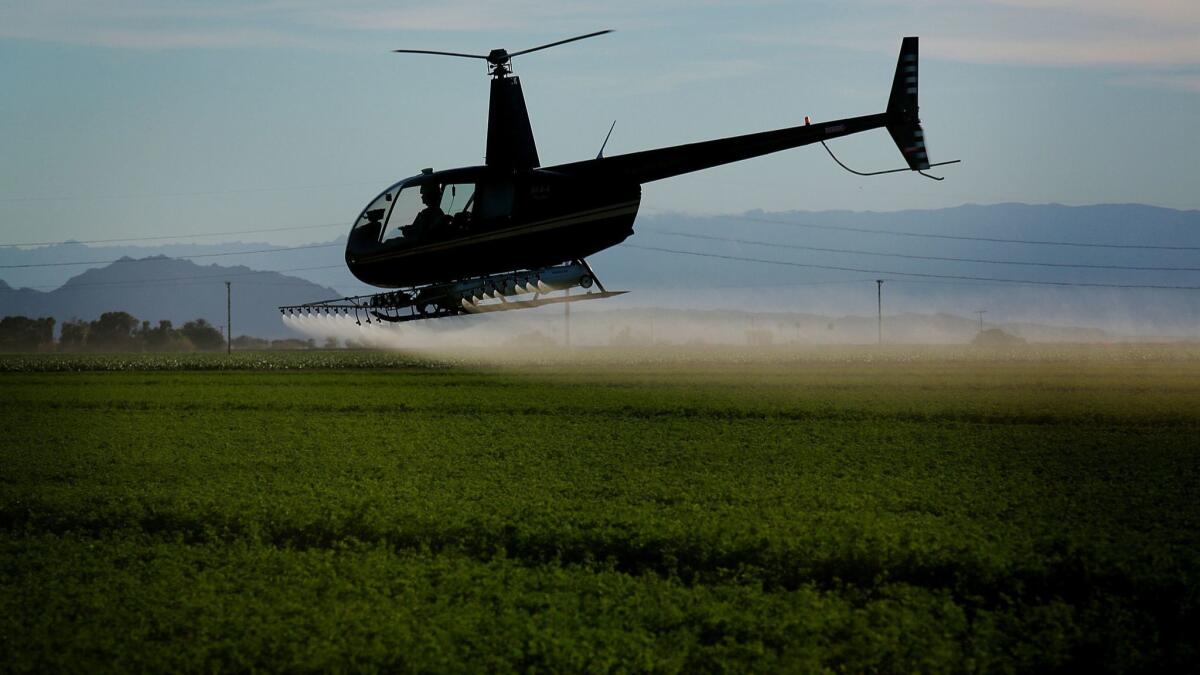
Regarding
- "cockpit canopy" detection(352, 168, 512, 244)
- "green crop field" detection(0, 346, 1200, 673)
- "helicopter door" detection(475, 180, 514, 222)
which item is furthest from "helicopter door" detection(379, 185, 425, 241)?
"green crop field" detection(0, 346, 1200, 673)

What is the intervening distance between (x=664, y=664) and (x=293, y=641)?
12.6 ft

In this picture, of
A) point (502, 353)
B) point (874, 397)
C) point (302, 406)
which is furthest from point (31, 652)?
point (502, 353)

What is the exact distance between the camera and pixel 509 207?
23.0 meters

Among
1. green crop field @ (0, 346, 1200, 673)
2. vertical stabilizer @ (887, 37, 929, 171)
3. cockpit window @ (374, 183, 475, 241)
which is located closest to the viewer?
green crop field @ (0, 346, 1200, 673)

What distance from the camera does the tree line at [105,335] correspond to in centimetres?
15188

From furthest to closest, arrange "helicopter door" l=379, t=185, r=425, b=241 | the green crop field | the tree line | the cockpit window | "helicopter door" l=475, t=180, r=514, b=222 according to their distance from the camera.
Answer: the tree line, "helicopter door" l=379, t=185, r=425, b=241, the cockpit window, "helicopter door" l=475, t=180, r=514, b=222, the green crop field

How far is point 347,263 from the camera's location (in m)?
24.3

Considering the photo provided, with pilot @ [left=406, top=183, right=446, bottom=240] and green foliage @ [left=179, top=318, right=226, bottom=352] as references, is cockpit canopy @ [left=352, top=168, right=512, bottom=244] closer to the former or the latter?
pilot @ [left=406, top=183, right=446, bottom=240]

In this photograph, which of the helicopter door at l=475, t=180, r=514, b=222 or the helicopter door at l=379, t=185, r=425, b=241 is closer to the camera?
the helicopter door at l=475, t=180, r=514, b=222

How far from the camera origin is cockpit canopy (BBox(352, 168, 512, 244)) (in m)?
23.0

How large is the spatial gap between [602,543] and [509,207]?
24.5 feet

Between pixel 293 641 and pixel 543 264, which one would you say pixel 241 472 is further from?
pixel 293 641

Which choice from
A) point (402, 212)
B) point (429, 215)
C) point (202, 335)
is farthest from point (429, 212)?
point (202, 335)

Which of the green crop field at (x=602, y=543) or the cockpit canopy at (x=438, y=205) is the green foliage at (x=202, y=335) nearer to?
the green crop field at (x=602, y=543)
